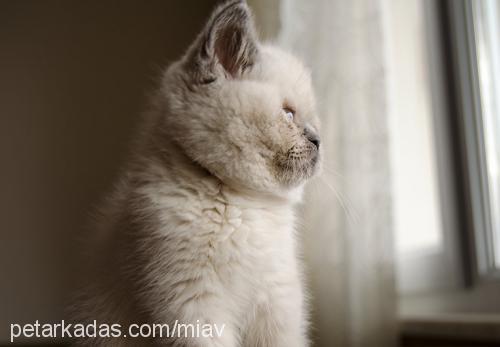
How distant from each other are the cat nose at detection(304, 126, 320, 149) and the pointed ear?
0.50 feet

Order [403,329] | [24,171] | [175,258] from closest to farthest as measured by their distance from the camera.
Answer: [175,258] < [403,329] < [24,171]

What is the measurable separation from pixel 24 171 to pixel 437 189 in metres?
1.77

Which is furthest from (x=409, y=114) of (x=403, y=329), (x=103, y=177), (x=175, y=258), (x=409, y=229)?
(x=103, y=177)

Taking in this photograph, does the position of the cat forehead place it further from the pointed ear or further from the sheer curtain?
the sheer curtain

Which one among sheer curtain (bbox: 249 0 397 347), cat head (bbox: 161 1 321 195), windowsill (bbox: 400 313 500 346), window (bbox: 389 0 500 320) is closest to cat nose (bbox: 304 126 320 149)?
cat head (bbox: 161 1 321 195)

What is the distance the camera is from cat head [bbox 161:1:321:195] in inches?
31.8

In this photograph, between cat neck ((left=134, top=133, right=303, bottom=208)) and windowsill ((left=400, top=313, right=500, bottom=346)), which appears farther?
windowsill ((left=400, top=313, right=500, bottom=346))

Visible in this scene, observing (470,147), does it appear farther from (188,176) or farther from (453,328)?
(188,176)

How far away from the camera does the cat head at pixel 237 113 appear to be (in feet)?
2.65

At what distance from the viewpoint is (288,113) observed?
87cm

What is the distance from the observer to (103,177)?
238cm

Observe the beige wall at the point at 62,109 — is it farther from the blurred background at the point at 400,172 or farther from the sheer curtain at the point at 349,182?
the sheer curtain at the point at 349,182

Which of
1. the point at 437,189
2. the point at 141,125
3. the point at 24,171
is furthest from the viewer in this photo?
the point at 24,171

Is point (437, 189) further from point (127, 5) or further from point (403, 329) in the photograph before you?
point (127, 5)
